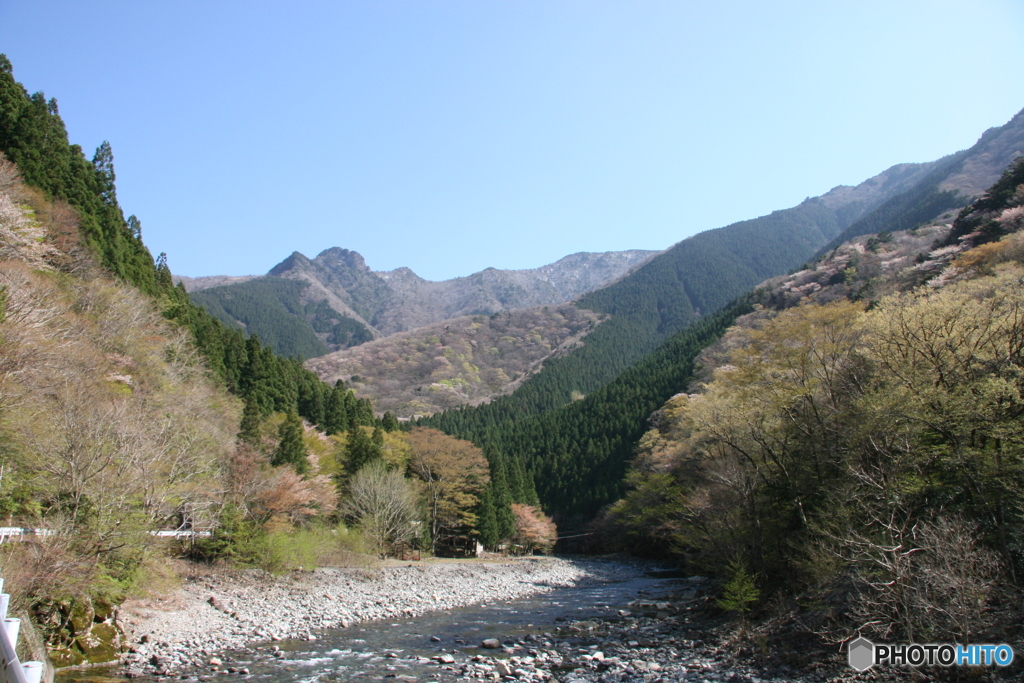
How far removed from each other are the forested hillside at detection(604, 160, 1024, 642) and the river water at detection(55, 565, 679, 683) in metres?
7.38

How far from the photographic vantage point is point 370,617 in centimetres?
2272

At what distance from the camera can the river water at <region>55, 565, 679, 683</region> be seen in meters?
14.2

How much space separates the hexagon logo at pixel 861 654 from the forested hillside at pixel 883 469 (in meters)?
0.37

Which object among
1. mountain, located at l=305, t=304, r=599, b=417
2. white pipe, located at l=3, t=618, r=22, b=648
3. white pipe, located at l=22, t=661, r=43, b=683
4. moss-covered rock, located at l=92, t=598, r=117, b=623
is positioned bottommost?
moss-covered rock, located at l=92, t=598, r=117, b=623

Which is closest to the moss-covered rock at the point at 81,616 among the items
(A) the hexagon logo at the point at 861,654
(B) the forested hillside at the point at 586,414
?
(A) the hexagon logo at the point at 861,654

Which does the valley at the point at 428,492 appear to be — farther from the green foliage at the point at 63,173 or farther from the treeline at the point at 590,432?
the treeline at the point at 590,432

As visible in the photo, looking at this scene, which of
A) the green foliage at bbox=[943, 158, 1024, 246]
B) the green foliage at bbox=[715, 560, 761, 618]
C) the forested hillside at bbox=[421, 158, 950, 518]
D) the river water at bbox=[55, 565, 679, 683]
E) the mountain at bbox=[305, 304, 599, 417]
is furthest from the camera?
the mountain at bbox=[305, 304, 599, 417]

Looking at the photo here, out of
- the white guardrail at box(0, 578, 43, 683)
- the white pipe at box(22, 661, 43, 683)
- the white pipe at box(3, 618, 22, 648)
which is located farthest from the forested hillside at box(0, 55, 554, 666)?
the white pipe at box(22, 661, 43, 683)

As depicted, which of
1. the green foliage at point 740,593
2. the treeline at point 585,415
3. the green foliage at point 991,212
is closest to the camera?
the green foliage at point 740,593

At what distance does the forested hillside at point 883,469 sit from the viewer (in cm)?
1210

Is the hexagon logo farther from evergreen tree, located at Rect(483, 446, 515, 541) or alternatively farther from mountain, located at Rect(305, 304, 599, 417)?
mountain, located at Rect(305, 304, 599, 417)

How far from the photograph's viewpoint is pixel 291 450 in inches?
1377

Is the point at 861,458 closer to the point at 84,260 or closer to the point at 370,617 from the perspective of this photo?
the point at 370,617

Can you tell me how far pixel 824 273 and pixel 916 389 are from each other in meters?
78.1
